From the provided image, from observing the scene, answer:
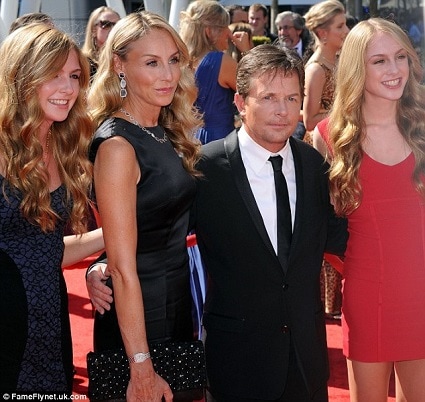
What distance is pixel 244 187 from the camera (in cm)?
279

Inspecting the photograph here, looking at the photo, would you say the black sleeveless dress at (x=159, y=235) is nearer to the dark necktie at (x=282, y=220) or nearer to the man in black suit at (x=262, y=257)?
the man in black suit at (x=262, y=257)

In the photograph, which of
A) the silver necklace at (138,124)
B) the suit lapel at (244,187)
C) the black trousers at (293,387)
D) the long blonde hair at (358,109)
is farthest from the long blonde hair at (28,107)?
the long blonde hair at (358,109)

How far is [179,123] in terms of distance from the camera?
296cm

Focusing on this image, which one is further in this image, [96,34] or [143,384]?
[96,34]

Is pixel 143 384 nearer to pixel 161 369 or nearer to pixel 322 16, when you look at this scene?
pixel 161 369

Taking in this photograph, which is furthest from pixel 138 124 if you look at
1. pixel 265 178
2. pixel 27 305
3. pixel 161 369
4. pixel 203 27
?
pixel 203 27

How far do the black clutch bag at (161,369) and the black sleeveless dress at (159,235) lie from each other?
0.32ft

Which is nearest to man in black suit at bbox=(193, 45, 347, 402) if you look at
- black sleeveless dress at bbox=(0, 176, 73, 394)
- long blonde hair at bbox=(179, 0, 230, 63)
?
black sleeveless dress at bbox=(0, 176, 73, 394)

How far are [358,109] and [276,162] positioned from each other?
0.63 meters

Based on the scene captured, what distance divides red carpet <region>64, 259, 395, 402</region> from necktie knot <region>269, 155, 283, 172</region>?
4.46 ft

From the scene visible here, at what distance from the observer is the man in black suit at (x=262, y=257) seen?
277 centimetres

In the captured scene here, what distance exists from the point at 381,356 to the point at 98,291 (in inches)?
45.1

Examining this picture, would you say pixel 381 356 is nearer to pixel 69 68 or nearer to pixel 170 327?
pixel 170 327

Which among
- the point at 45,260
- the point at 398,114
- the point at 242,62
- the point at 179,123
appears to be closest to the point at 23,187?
the point at 45,260
